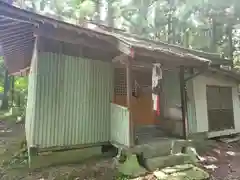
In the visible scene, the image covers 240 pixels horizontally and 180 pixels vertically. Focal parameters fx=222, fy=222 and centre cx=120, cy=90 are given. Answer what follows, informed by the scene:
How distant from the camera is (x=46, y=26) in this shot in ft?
16.8

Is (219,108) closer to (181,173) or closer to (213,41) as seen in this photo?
(181,173)

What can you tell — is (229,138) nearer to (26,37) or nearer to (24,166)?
(24,166)

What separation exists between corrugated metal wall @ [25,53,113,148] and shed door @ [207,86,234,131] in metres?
4.75

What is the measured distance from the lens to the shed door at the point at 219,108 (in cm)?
918

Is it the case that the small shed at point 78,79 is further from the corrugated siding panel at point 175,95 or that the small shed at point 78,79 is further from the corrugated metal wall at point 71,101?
the corrugated siding panel at point 175,95

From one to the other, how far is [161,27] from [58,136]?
830 inches

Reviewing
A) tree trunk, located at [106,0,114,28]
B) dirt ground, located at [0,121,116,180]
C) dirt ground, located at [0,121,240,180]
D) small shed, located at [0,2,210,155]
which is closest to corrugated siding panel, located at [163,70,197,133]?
small shed, located at [0,2,210,155]

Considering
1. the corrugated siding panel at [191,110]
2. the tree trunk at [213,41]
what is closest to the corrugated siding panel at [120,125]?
the corrugated siding panel at [191,110]

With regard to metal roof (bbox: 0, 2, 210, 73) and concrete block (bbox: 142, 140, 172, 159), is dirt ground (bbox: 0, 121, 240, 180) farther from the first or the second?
metal roof (bbox: 0, 2, 210, 73)

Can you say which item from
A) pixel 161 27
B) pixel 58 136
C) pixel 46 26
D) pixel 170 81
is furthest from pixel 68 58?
pixel 161 27

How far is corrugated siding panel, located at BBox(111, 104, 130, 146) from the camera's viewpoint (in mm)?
5756

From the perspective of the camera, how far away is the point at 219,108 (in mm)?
9500

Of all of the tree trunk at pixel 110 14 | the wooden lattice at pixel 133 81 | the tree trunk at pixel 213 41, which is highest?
the tree trunk at pixel 110 14

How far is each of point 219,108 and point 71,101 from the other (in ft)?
21.5
